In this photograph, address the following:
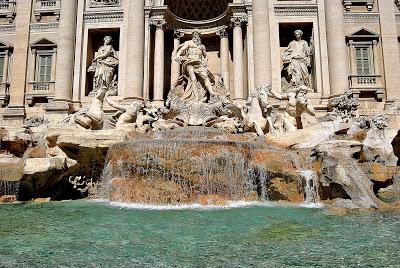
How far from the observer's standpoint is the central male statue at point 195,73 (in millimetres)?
18094

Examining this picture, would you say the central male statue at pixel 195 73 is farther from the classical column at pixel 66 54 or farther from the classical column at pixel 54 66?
the classical column at pixel 54 66

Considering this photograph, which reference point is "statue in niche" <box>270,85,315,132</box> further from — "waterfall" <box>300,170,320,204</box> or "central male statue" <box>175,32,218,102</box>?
"waterfall" <box>300,170,320,204</box>

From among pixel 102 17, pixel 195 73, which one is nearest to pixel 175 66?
pixel 195 73

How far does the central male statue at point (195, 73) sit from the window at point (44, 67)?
7.79 m

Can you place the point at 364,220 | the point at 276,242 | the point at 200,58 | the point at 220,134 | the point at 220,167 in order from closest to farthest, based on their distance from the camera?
the point at 276,242 → the point at 364,220 → the point at 220,167 → the point at 220,134 → the point at 200,58

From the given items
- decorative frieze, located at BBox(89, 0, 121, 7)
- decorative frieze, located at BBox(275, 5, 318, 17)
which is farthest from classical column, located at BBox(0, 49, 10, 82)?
decorative frieze, located at BBox(275, 5, 318, 17)

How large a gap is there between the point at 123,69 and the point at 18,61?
627cm

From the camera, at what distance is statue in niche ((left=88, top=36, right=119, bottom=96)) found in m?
19.8

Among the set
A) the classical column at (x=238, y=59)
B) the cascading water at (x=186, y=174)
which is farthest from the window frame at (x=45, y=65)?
the cascading water at (x=186, y=174)

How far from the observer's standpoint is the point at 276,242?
5.12 metres

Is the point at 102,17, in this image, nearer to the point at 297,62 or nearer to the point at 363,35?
the point at 297,62

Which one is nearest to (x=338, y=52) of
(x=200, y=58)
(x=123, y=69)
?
(x=200, y=58)

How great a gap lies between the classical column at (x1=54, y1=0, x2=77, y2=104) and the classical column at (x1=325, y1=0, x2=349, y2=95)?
13.6 meters

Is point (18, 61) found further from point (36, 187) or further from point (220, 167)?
point (220, 167)
